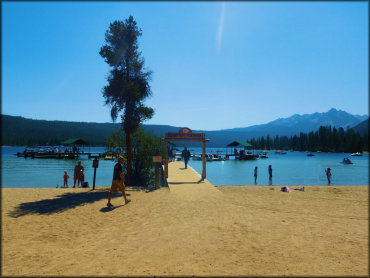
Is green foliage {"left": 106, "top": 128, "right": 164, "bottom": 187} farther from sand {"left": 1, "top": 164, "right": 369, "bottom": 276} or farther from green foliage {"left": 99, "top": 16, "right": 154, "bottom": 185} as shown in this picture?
sand {"left": 1, "top": 164, "right": 369, "bottom": 276}

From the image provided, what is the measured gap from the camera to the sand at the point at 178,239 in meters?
5.15

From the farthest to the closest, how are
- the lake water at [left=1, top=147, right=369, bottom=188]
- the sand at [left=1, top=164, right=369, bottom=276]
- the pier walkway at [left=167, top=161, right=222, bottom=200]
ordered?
the lake water at [left=1, top=147, right=369, bottom=188], the pier walkway at [left=167, top=161, right=222, bottom=200], the sand at [left=1, top=164, right=369, bottom=276]

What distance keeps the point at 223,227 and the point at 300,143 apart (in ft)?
612

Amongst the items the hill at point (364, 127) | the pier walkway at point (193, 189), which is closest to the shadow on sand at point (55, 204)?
the pier walkway at point (193, 189)

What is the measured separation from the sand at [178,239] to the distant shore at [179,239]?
2cm

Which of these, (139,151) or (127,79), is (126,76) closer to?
(127,79)

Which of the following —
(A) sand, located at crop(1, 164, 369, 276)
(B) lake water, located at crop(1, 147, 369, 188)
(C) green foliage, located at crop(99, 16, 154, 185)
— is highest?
(C) green foliage, located at crop(99, 16, 154, 185)

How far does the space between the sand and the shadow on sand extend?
0.04 m

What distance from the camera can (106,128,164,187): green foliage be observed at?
19.1 m

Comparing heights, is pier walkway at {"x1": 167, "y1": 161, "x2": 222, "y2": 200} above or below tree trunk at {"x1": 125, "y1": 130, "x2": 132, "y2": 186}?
below

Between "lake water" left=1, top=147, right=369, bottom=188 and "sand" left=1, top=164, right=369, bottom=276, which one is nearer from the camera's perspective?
"sand" left=1, top=164, right=369, bottom=276

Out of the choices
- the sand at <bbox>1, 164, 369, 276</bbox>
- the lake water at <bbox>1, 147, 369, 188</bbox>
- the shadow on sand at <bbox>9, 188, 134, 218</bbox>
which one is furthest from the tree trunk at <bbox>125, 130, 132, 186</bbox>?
the lake water at <bbox>1, 147, 369, 188</bbox>

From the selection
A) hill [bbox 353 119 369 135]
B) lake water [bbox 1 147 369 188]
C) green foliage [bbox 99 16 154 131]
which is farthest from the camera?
lake water [bbox 1 147 369 188]

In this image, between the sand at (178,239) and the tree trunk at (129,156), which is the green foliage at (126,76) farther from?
the sand at (178,239)
